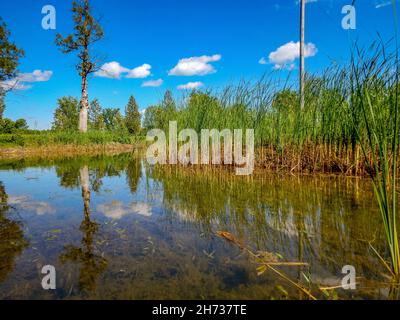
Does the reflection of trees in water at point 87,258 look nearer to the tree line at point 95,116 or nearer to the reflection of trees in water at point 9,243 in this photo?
the reflection of trees in water at point 9,243

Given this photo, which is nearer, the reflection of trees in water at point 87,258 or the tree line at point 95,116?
the reflection of trees in water at point 87,258

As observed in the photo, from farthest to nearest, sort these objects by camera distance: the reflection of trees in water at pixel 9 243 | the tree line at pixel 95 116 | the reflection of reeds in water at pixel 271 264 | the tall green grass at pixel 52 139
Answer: the tree line at pixel 95 116 < the tall green grass at pixel 52 139 < the reflection of trees in water at pixel 9 243 < the reflection of reeds in water at pixel 271 264

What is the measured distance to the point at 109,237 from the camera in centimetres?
176

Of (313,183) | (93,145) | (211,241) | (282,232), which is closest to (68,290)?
(211,241)

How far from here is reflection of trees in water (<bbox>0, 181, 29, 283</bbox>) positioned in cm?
136

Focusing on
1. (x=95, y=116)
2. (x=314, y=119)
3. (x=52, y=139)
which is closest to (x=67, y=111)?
(x=95, y=116)

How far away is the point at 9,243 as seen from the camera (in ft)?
5.43

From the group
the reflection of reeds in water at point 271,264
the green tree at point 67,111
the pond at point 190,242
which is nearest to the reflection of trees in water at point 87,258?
the pond at point 190,242

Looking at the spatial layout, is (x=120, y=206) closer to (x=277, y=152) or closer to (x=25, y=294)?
(x=25, y=294)

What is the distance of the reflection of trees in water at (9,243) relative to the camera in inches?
53.5

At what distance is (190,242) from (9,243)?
46.4 inches

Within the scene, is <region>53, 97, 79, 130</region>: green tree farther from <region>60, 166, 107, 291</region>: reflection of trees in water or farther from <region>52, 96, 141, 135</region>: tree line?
<region>60, 166, 107, 291</region>: reflection of trees in water

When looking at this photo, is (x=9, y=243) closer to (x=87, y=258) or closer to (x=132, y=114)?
(x=87, y=258)

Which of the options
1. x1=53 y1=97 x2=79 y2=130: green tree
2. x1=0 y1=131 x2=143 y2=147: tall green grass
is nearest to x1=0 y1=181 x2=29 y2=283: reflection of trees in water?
x1=0 y1=131 x2=143 y2=147: tall green grass
